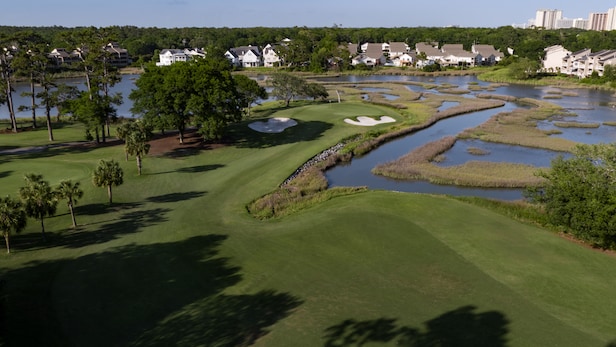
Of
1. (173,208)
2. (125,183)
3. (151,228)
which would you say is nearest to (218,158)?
(125,183)

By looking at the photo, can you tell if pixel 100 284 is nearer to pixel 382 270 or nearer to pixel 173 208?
pixel 173 208

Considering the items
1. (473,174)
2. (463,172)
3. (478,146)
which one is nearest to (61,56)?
(478,146)

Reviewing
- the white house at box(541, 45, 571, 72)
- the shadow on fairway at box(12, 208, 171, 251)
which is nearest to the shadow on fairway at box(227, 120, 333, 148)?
the shadow on fairway at box(12, 208, 171, 251)

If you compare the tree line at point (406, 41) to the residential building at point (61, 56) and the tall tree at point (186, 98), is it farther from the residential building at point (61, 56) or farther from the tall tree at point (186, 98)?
the tall tree at point (186, 98)

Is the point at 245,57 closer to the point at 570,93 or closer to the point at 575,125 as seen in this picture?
the point at 570,93

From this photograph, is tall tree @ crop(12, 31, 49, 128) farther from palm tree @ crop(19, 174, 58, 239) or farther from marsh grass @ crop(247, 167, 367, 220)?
marsh grass @ crop(247, 167, 367, 220)
